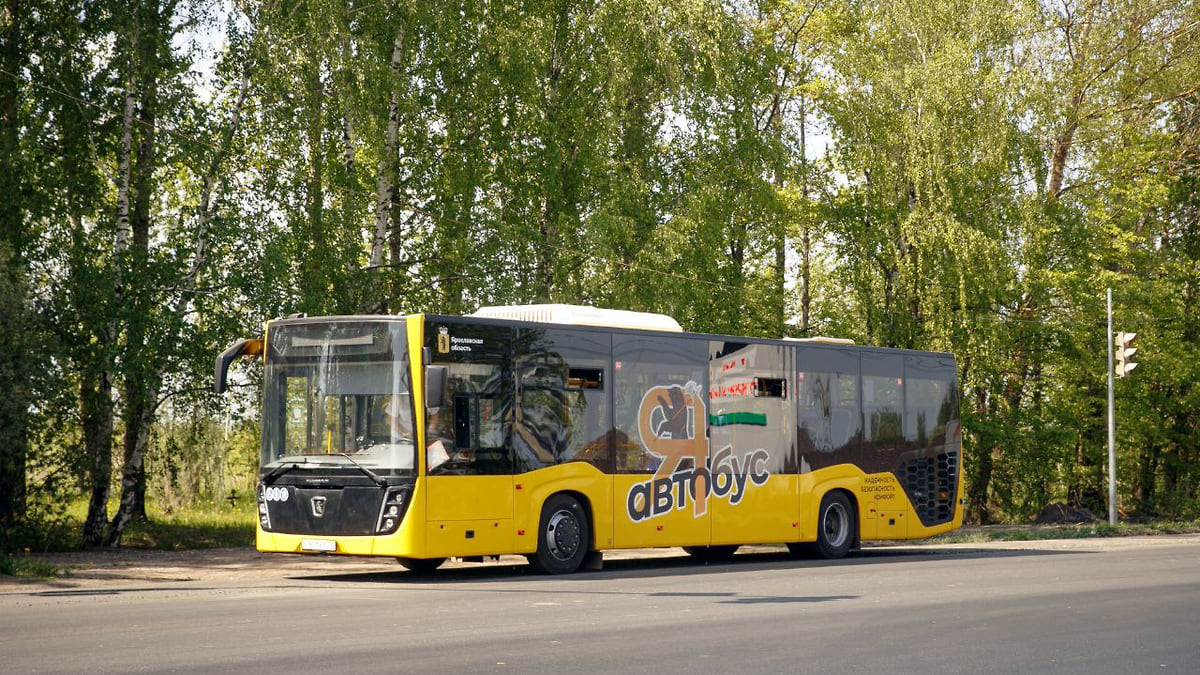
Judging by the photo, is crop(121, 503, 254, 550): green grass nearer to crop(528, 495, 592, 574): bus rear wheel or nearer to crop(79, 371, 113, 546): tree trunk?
crop(79, 371, 113, 546): tree trunk

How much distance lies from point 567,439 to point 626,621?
6.82 m

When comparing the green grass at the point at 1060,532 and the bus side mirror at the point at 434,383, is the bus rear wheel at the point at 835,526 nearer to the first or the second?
the green grass at the point at 1060,532

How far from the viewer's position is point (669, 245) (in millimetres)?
32594

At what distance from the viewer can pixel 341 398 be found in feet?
58.9

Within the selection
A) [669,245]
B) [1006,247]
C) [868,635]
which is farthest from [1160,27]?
[868,635]

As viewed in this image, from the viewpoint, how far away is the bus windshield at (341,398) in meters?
17.6

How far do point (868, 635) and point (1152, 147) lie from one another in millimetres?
35480

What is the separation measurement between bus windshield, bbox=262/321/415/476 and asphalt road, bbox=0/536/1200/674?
1627 mm

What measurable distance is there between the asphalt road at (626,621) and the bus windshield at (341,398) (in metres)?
1.63

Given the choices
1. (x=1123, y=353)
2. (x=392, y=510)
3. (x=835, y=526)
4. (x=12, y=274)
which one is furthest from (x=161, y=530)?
(x=1123, y=353)

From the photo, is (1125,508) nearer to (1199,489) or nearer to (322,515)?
(1199,489)

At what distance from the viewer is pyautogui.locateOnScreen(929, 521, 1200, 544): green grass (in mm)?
31242

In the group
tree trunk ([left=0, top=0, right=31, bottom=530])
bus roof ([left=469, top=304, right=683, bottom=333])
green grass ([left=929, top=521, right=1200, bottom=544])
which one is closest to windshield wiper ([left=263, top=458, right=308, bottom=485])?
bus roof ([left=469, top=304, right=683, bottom=333])

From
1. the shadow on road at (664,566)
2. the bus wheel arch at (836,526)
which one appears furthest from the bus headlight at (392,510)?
the bus wheel arch at (836,526)
